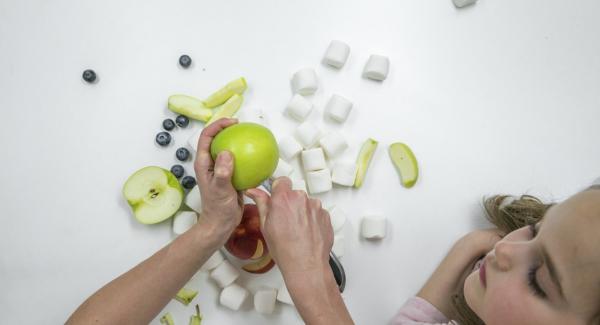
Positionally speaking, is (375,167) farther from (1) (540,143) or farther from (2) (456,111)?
(1) (540,143)

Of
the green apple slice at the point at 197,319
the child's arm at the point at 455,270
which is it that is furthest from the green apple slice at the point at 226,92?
the child's arm at the point at 455,270

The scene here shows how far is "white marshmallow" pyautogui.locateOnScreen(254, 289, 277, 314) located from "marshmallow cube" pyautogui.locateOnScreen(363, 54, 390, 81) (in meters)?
0.52

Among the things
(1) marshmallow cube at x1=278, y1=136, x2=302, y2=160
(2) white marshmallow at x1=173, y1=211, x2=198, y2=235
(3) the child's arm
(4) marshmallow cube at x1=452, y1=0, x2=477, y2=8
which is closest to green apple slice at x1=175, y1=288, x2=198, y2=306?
(2) white marshmallow at x1=173, y1=211, x2=198, y2=235

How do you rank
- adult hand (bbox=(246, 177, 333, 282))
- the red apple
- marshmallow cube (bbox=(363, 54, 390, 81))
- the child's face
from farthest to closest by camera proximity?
marshmallow cube (bbox=(363, 54, 390, 81)) < the red apple < adult hand (bbox=(246, 177, 333, 282)) < the child's face

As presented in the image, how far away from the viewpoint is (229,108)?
3.24 ft

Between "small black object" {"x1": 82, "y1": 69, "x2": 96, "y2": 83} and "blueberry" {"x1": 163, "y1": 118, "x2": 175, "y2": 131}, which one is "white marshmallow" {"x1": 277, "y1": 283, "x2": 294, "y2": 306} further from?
"small black object" {"x1": 82, "y1": 69, "x2": 96, "y2": 83}

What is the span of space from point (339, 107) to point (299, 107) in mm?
88

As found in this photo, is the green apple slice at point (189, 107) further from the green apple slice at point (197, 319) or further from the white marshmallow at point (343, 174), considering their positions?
the green apple slice at point (197, 319)

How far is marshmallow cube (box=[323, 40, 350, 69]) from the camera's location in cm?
101

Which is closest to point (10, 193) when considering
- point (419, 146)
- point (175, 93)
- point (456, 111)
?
point (175, 93)

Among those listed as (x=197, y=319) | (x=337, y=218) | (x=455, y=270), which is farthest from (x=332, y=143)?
(x=197, y=319)

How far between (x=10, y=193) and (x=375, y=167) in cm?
82

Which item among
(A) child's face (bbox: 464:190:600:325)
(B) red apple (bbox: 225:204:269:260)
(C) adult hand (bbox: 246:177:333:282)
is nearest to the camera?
(A) child's face (bbox: 464:190:600:325)

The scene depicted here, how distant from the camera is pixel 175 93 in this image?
1034 millimetres
